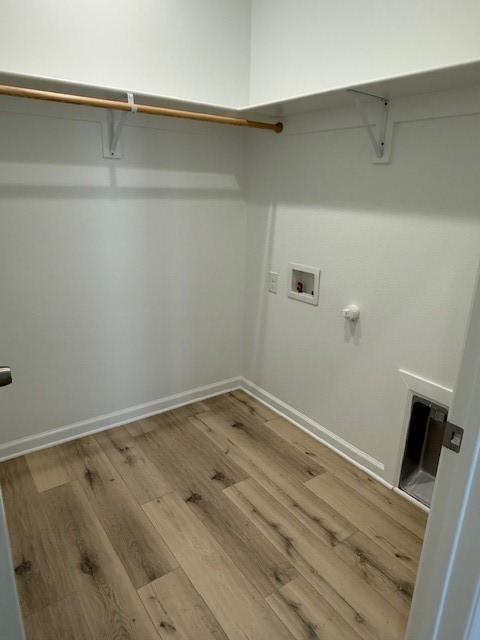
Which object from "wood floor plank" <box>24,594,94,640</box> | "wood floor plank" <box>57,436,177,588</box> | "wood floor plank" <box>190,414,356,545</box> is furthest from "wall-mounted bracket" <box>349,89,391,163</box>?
"wood floor plank" <box>24,594,94,640</box>

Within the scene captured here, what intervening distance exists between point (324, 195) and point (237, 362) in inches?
51.7

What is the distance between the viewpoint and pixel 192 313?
265 centimetres

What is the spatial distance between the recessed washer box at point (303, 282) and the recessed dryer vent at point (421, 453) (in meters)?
0.75

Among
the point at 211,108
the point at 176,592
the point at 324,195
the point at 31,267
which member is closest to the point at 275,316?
the point at 324,195

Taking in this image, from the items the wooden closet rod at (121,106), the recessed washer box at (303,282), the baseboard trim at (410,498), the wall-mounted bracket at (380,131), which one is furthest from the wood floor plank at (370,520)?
the wooden closet rod at (121,106)

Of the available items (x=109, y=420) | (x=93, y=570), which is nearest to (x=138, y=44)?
(x=109, y=420)

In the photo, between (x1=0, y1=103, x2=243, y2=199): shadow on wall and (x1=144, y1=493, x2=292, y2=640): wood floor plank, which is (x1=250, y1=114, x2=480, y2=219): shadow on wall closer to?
(x1=0, y1=103, x2=243, y2=199): shadow on wall

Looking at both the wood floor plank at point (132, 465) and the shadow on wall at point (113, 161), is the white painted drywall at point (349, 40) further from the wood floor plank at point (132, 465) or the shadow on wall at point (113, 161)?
the wood floor plank at point (132, 465)

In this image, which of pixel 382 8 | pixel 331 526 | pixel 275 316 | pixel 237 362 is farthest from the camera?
pixel 237 362

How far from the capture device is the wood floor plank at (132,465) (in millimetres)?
2008

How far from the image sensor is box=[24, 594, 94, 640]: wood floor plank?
1365 millimetres

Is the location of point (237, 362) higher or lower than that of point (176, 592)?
higher

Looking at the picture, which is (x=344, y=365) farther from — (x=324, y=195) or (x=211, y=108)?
(x=211, y=108)

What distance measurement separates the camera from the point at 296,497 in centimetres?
198
